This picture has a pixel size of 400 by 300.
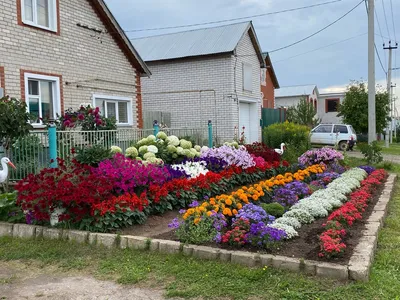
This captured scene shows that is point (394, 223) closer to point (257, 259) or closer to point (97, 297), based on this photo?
point (257, 259)

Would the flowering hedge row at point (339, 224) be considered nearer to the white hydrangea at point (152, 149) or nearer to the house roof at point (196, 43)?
the white hydrangea at point (152, 149)

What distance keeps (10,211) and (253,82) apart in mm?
→ 16000

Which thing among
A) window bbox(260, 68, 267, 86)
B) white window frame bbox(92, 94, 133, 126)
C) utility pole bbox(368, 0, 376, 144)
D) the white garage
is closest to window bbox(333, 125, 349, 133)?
the white garage

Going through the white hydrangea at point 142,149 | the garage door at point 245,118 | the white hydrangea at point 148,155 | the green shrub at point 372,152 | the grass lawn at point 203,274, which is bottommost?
the grass lawn at point 203,274

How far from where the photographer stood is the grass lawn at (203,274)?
3.61 m

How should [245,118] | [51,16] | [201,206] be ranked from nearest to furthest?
[201,206] < [51,16] < [245,118]

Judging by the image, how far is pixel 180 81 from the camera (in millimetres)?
19016

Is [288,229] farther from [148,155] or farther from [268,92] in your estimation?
[268,92]

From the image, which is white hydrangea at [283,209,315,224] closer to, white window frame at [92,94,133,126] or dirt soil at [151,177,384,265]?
dirt soil at [151,177,384,265]

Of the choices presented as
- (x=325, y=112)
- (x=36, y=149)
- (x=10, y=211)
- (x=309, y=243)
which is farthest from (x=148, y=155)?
(x=325, y=112)

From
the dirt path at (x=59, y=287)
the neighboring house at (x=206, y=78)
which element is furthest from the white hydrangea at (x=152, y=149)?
the neighboring house at (x=206, y=78)

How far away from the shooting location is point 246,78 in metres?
19.3

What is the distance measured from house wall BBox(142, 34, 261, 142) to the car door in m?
6.65

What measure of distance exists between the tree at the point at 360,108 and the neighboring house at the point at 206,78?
12266 mm
